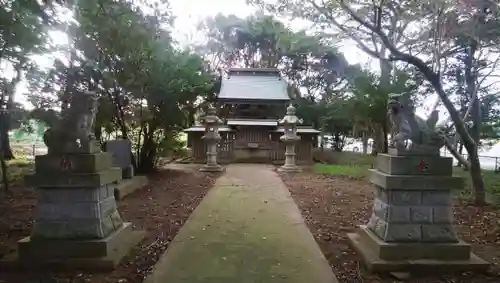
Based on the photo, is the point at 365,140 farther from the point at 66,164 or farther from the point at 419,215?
the point at 66,164

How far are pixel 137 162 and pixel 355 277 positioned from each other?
926 cm

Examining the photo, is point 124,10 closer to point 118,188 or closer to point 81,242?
point 118,188

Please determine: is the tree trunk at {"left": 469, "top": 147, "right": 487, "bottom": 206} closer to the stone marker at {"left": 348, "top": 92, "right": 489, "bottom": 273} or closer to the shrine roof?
the stone marker at {"left": 348, "top": 92, "right": 489, "bottom": 273}

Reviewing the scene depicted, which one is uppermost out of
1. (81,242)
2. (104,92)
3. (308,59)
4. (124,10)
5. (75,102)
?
(308,59)

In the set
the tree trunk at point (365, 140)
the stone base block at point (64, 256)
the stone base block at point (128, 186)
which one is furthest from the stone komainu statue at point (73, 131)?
the tree trunk at point (365, 140)

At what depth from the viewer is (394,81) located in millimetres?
16094

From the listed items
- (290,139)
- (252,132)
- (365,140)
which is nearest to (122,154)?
(290,139)

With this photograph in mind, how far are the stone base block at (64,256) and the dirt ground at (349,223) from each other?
7.75 ft

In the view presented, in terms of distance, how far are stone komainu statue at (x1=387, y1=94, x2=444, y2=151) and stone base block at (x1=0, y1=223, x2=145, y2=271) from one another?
3.26 meters

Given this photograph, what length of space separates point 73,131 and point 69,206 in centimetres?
79

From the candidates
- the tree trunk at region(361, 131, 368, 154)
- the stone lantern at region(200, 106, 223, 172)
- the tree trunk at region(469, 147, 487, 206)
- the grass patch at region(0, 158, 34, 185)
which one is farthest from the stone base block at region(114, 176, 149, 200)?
the tree trunk at region(361, 131, 368, 154)

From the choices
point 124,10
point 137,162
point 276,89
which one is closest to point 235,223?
point 124,10

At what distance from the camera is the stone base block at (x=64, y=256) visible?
408 cm

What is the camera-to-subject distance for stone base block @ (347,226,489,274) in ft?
13.4
